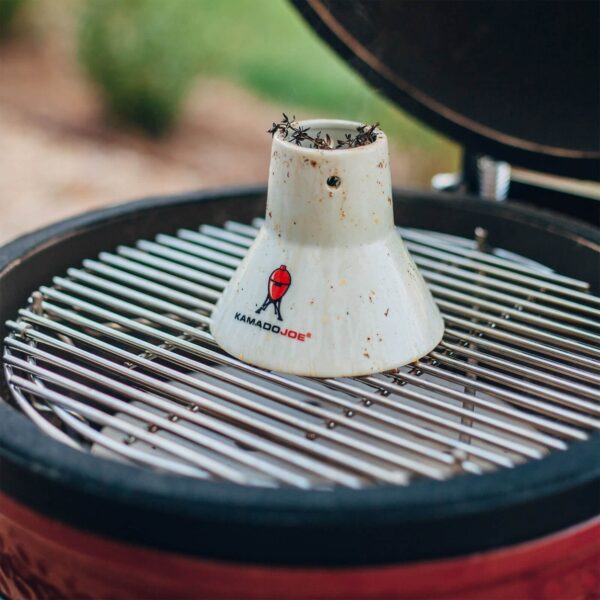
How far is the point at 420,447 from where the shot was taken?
1.16 meters

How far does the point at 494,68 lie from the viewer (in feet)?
6.75

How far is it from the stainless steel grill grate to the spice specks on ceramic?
49 millimetres

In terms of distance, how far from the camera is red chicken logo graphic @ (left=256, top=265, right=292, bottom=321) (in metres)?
1.32

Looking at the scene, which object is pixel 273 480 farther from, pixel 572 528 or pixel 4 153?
pixel 4 153

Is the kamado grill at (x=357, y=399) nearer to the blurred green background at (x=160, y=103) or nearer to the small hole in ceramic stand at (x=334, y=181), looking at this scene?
the small hole in ceramic stand at (x=334, y=181)

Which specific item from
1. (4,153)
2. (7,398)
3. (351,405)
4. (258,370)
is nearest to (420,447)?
(351,405)

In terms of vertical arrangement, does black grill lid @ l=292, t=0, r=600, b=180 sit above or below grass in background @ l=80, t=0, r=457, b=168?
below

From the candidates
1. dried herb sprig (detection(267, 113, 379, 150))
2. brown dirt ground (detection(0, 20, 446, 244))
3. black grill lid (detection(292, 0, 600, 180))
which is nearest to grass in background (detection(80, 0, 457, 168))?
brown dirt ground (detection(0, 20, 446, 244))

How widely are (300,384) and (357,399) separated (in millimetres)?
139

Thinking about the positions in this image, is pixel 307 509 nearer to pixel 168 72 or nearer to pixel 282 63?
pixel 168 72

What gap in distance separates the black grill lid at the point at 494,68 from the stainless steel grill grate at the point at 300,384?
0.36 m

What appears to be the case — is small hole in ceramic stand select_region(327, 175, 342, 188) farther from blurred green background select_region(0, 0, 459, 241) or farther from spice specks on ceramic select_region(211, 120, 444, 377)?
blurred green background select_region(0, 0, 459, 241)

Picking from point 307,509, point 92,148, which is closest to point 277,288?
point 307,509

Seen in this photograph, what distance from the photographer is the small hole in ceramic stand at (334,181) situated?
128 cm
